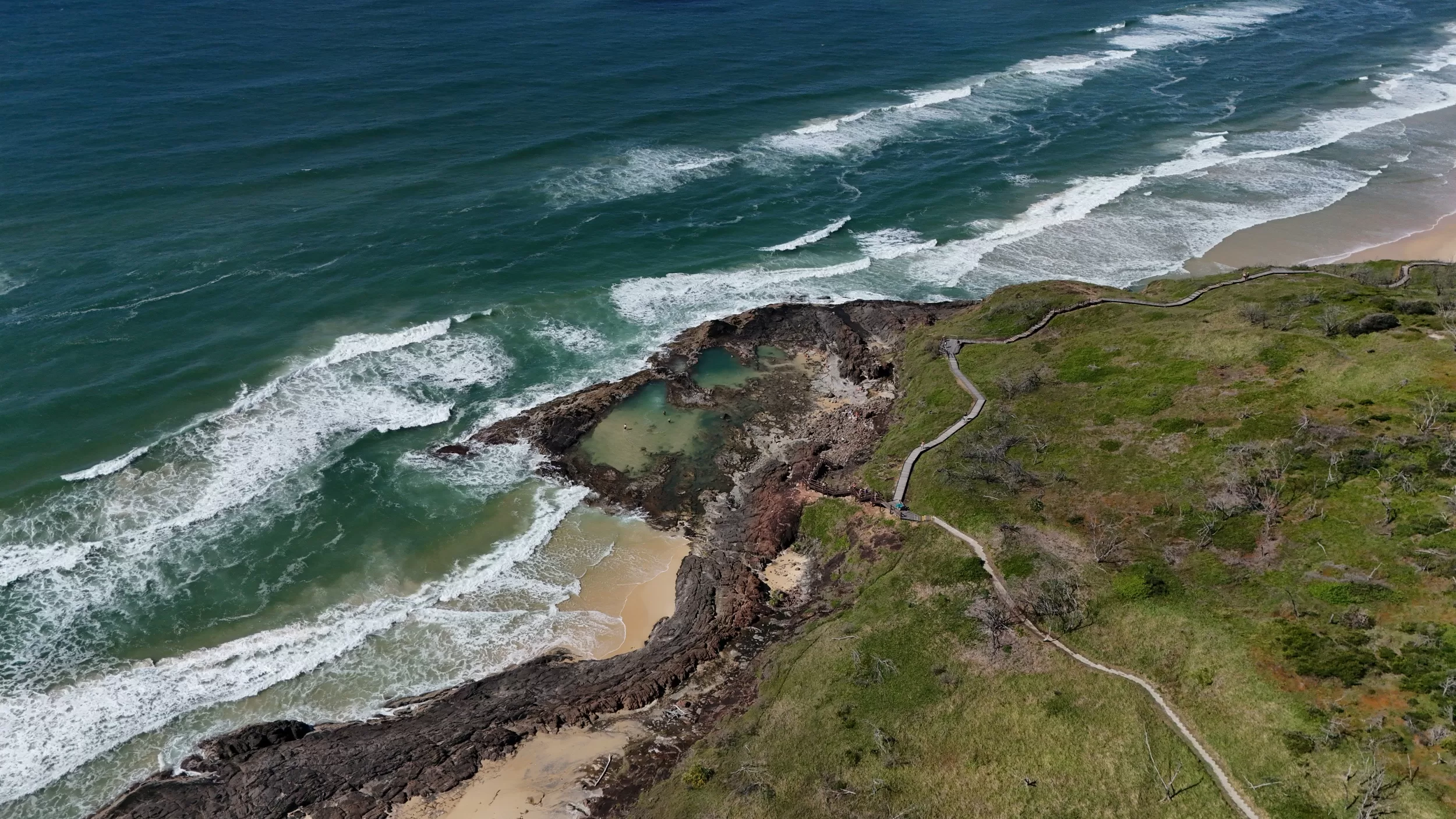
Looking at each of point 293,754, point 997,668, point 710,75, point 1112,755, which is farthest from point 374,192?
point 1112,755

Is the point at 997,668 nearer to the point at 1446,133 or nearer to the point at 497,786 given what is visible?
the point at 497,786

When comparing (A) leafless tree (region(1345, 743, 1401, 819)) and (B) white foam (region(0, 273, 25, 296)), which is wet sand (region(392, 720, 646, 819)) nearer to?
(A) leafless tree (region(1345, 743, 1401, 819))

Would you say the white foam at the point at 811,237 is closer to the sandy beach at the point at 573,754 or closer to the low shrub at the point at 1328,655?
the sandy beach at the point at 573,754

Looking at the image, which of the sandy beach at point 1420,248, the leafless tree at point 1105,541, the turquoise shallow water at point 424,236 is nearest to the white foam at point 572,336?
the turquoise shallow water at point 424,236

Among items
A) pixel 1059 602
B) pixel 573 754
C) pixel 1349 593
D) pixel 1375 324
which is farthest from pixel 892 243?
pixel 573 754

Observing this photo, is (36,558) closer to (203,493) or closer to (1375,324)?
(203,493)

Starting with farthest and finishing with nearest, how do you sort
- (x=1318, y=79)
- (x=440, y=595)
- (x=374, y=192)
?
(x=1318, y=79) < (x=374, y=192) < (x=440, y=595)

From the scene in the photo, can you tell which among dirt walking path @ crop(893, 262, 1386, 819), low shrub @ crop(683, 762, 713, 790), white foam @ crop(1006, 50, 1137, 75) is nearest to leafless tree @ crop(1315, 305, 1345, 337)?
dirt walking path @ crop(893, 262, 1386, 819)
